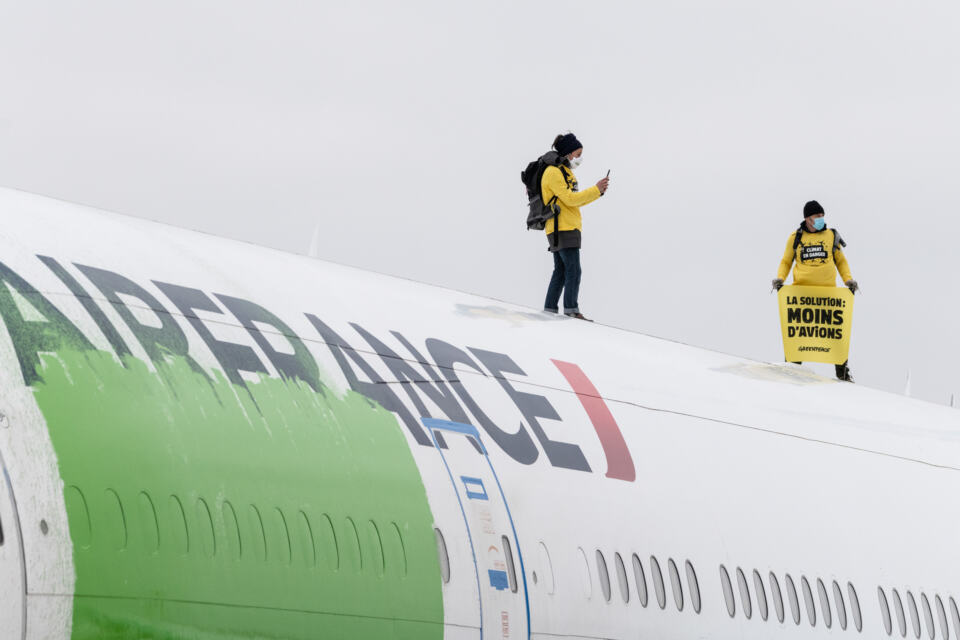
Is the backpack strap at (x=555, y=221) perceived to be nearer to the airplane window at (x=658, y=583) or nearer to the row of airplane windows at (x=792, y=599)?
the row of airplane windows at (x=792, y=599)

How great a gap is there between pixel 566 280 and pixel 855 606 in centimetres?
398

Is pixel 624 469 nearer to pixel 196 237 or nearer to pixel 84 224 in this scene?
pixel 196 237

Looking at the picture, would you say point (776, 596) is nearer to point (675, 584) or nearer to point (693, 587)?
point (693, 587)

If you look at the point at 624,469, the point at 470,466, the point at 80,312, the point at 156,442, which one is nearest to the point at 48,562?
the point at 156,442

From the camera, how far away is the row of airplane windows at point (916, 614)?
1196 centimetres

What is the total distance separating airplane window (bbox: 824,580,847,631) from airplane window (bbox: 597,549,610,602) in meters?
2.73

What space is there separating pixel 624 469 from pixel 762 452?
81.1 inches

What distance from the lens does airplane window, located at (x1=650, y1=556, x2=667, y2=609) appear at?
969cm

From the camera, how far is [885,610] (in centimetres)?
1194

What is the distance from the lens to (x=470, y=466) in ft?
28.3

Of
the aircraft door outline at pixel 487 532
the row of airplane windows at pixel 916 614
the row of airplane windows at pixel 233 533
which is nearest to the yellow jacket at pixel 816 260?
the row of airplane windows at pixel 916 614

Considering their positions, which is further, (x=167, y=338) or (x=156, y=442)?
(x=167, y=338)

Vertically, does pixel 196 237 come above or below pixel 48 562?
above

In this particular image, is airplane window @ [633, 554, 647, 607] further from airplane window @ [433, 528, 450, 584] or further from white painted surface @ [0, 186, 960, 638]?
airplane window @ [433, 528, 450, 584]
